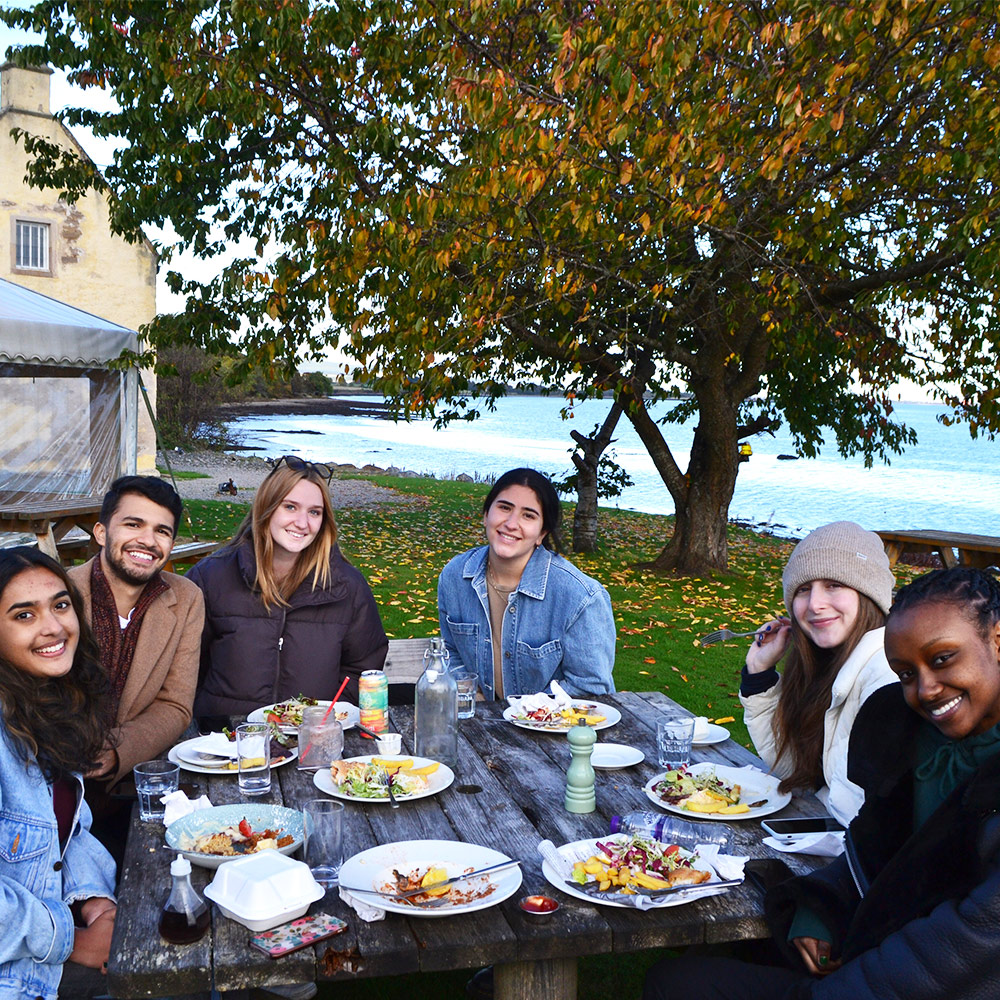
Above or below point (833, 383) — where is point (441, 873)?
below

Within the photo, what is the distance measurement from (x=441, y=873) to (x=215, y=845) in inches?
24.0

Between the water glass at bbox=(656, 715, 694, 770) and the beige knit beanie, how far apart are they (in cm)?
63

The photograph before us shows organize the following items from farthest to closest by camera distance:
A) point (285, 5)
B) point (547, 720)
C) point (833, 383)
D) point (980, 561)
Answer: point (833, 383)
point (980, 561)
point (285, 5)
point (547, 720)

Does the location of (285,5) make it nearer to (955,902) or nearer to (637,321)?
(637,321)

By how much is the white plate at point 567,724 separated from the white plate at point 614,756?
192 millimetres

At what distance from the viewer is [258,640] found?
162 inches

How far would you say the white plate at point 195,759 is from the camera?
3080 millimetres

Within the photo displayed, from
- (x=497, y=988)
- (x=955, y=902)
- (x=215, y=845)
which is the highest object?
(x=955, y=902)

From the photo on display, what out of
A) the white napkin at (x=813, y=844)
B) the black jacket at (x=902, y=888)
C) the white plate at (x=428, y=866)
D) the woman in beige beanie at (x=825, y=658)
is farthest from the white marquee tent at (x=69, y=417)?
the black jacket at (x=902, y=888)

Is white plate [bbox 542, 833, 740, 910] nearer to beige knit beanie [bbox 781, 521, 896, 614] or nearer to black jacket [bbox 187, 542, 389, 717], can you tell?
beige knit beanie [bbox 781, 521, 896, 614]

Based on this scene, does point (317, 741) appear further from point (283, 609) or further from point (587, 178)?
point (587, 178)

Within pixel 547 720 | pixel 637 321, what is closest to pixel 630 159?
pixel 637 321

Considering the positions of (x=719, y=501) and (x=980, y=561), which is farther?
(x=719, y=501)

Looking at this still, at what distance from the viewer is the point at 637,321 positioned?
13773mm
